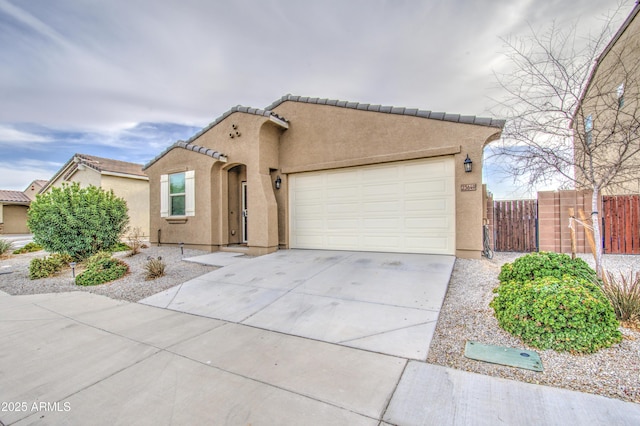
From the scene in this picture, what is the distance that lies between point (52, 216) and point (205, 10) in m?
6.86

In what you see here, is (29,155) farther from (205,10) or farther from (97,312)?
(97,312)

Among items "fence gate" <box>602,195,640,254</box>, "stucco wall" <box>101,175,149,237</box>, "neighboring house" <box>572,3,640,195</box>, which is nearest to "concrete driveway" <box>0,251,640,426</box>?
"neighboring house" <box>572,3,640,195</box>

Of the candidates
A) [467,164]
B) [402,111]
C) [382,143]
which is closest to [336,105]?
[382,143]

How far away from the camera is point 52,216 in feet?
25.6

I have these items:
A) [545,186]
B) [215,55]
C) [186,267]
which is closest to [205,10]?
[215,55]

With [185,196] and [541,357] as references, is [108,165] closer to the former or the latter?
[185,196]

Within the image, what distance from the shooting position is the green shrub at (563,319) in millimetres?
2965

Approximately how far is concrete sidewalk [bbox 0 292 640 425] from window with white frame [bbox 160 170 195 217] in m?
6.71

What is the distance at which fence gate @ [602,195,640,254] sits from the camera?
7.77 metres

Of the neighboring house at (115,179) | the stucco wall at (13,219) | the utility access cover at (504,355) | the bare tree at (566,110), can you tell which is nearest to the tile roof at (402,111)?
the bare tree at (566,110)

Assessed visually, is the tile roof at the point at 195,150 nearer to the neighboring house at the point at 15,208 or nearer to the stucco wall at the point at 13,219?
the neighboring house at the point at 15,208

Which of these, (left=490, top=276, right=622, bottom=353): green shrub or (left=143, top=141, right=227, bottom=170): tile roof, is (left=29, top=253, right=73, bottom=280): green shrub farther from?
(left=490, top=276, right=622, bottom=353): green shrub

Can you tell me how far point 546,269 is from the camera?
174 inches

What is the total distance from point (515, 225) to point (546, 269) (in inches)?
203
